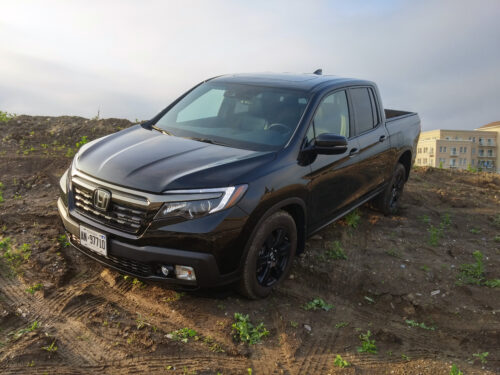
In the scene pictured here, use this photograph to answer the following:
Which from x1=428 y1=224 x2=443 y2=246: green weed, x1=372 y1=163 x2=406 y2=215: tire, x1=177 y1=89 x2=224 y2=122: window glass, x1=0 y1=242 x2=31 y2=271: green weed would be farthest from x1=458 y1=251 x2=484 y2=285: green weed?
x1=0 y1=242 x2=31 y2=271: green weed

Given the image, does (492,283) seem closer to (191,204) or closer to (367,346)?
(367,346)

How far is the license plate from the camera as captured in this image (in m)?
3.67

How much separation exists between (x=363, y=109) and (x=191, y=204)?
3050mm

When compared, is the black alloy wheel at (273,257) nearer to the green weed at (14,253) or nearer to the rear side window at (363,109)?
the rear side window at (363,109)

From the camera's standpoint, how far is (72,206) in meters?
4.00

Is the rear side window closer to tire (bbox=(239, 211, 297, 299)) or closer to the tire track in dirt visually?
tire (bbox=(239, 211, 297, 299))

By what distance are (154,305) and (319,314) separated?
4.62 feet

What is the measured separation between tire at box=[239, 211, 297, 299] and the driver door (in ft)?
1.57

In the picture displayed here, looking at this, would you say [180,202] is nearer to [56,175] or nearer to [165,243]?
[165,243]

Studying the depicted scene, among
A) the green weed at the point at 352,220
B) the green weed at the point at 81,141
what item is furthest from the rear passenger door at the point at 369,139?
the green weed at the point at 81,141

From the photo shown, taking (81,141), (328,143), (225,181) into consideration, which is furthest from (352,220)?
(81,141)

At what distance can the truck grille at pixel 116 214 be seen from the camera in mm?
3529

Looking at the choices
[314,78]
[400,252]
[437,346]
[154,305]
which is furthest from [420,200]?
[154,305]

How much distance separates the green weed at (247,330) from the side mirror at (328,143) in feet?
5.30
